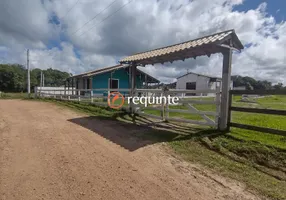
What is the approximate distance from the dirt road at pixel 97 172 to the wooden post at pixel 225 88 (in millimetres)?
2428

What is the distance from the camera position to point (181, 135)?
5.79 metres

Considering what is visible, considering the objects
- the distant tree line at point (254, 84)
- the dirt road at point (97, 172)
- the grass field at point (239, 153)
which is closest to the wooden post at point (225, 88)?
the grass field at point (239, 153)

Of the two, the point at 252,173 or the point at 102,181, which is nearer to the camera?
the point at 102,181

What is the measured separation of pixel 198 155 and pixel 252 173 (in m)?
1.13

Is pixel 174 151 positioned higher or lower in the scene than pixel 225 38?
lower

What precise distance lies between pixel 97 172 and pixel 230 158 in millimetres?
2811

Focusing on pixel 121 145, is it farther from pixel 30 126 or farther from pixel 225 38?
pixel 225 38

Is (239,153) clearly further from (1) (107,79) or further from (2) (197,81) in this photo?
(2) (197,81)

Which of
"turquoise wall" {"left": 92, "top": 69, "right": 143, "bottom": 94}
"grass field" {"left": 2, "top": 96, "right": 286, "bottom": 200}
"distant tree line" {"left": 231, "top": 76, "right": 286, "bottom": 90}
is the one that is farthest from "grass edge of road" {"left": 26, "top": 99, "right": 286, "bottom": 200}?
"distant tree line" {"left": 231, "top": 76, "right": 286, "bottom": 90}

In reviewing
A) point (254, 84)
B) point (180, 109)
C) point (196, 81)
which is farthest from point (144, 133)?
point (254, 84)

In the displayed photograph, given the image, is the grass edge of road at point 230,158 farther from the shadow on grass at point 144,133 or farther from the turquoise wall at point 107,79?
the turquoise wall at point 107,79

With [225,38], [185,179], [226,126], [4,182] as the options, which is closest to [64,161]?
[4,182]

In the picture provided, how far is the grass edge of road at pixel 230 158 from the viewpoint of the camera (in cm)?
306

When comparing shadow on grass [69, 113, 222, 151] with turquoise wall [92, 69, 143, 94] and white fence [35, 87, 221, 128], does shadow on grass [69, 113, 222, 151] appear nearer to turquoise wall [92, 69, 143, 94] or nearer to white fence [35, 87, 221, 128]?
white fence [35, 87, 221, 128]
